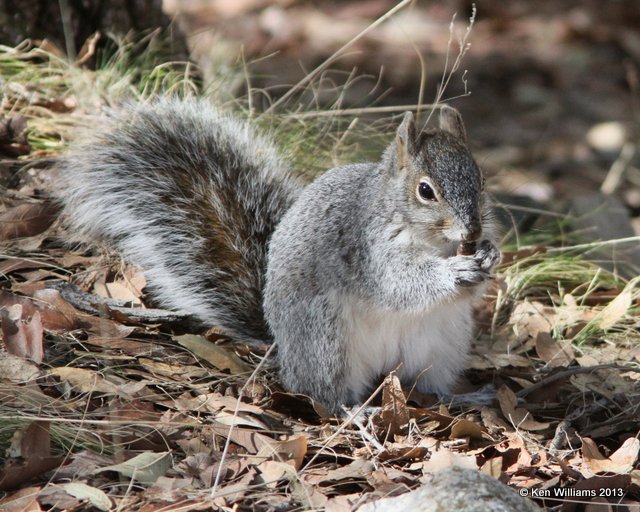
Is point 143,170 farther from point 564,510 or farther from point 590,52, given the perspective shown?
point 590,52

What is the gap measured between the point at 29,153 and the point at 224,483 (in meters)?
1.81

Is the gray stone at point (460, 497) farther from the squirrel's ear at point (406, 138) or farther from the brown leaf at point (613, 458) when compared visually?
the squirrel's ear at point (406, 138)

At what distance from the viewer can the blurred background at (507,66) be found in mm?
6301

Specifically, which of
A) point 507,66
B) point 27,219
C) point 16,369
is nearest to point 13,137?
point 27,219

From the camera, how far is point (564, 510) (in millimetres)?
2359

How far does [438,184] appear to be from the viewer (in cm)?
261

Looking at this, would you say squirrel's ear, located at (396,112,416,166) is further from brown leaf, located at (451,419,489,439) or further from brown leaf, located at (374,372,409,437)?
brown leaf, located at (451,419,489,439)

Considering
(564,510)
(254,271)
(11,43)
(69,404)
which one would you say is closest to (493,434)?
(564,510)

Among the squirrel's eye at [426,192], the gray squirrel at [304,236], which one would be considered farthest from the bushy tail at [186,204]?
the squirrel's eye at [426,192]

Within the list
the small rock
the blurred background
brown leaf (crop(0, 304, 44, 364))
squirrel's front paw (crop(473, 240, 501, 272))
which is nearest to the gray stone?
squirrel's front paw (crop(473, 240, 501, 272))

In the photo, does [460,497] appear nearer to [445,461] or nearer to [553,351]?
[445,461]

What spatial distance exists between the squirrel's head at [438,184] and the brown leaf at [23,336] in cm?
112

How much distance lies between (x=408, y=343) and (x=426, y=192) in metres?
0.54

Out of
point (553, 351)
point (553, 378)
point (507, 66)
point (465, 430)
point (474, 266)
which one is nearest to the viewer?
point (465, 430)
